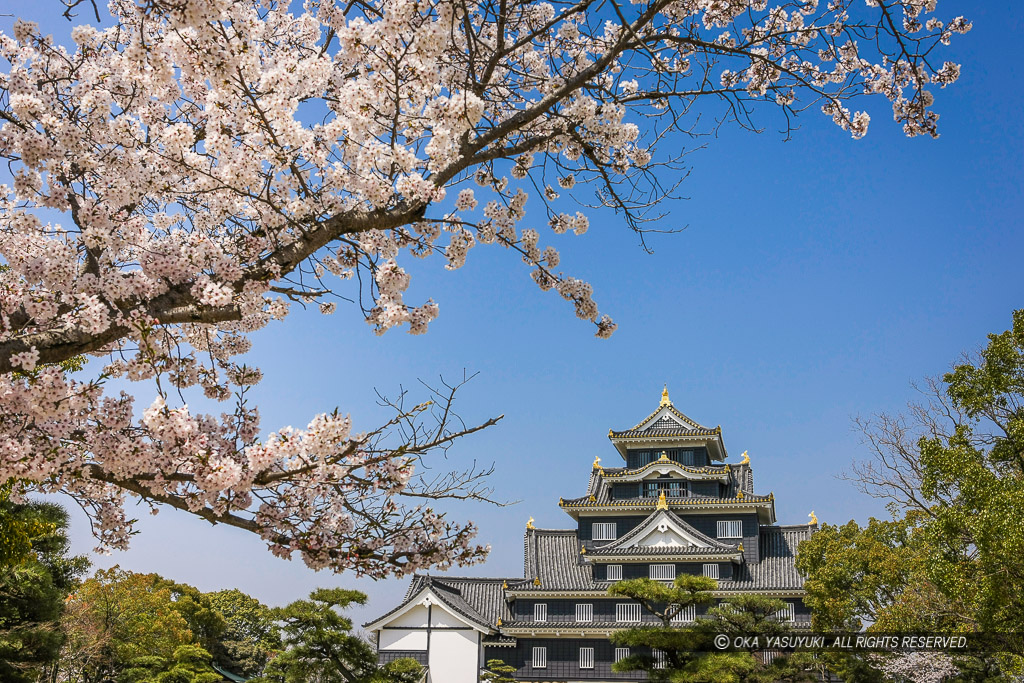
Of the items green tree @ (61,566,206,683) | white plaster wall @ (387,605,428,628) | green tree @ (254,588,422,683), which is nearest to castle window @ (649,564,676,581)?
white plaster wall @ (387,605,428,628)

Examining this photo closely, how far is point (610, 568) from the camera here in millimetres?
26906

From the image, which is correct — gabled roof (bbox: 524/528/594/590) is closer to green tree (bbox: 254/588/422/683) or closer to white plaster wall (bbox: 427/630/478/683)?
white plaster wall (bbox: 427/630/478/683)

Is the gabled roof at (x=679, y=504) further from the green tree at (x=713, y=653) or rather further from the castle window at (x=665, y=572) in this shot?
Result: the green tree at (x=713, y=653)

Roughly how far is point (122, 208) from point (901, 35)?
16.0 feet

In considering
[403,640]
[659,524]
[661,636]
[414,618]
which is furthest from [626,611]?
[661,636]

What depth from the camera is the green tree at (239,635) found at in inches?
1350

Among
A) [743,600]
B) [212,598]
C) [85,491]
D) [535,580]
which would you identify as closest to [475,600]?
[535,580]

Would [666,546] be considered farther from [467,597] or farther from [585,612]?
[467,597]

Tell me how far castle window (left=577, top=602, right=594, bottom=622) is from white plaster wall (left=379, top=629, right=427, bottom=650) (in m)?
5.40

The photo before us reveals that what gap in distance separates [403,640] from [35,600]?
44.2 ft

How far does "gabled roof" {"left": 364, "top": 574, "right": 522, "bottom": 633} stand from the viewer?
82.8 ft

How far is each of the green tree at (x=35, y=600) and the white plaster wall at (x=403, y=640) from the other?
12362 millimetres

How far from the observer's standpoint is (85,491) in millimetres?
4320

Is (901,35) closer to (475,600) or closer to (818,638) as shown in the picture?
(818,638)
